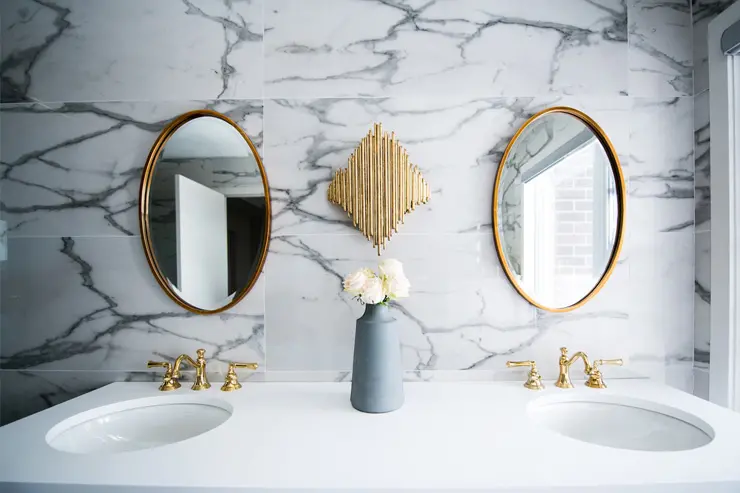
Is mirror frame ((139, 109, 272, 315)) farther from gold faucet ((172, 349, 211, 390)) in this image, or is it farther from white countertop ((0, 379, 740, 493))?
white countertop ((0, 379, 740, 493))

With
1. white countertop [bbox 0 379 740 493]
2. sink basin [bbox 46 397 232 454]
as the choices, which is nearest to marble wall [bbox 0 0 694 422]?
sink basin [bbox 46 397 232 454]

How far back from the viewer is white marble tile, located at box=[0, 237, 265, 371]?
134 centimetres

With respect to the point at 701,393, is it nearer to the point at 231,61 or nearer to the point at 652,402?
the point at 652,402

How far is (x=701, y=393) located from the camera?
51.6 inches

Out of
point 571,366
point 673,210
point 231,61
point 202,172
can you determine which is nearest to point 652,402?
point 571,366

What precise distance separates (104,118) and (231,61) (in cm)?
45

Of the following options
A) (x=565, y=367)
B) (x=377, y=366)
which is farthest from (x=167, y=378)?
(x=565, y=367)

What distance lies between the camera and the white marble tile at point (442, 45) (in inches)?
51.9

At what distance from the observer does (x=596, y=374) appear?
1.25m

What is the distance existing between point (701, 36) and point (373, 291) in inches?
50.9

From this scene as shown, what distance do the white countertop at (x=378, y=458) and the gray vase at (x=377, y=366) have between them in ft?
0.12

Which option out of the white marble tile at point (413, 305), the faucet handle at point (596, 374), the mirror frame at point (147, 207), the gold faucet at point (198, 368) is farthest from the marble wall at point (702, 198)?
the gold faucet at point (198, 368)

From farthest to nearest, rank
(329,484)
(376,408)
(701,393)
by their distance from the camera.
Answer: (701,393) → (376,408) → (329,484)

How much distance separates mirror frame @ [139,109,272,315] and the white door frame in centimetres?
136
